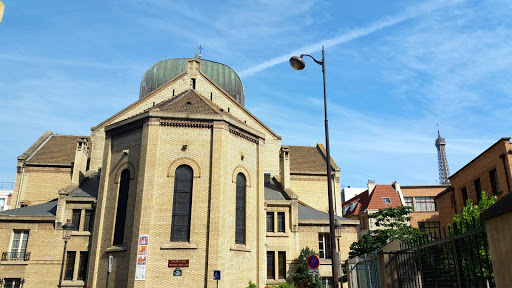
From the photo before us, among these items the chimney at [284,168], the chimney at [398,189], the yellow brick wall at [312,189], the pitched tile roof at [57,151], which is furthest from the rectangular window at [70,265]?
A: the chimney at [398,189]

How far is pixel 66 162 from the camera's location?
3619 centimetres

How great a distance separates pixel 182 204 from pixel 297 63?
12406 mm

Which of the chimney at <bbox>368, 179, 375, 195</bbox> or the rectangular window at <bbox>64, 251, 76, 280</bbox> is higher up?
the chimney at <bbox>368, 179, 375, 195</bbox>

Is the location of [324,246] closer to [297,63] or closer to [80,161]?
[297,63]

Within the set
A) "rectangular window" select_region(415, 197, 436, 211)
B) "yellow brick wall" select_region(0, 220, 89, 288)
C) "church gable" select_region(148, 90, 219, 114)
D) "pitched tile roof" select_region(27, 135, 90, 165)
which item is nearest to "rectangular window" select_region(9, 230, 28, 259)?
"yellow brick wall" select_region(0, 220, 89, 288)

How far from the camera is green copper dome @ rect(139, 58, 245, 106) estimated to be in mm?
40000

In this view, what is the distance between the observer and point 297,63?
14.4 metres

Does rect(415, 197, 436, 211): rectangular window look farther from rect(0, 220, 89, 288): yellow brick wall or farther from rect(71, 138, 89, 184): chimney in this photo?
rect(0, 220, 89, 288): yellow brick wall

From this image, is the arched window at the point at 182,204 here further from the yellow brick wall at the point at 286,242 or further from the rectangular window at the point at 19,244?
the rectangular window at the point at 19,244

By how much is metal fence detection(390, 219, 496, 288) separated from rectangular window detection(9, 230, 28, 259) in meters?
25.2

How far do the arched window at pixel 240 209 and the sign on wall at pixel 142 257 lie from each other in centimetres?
548

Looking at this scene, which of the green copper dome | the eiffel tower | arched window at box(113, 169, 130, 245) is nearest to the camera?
arched window at box(113, 169, 130, 245)

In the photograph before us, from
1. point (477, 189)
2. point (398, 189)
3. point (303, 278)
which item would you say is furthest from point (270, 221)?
point (398, 189)

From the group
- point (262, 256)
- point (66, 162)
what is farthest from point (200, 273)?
point (66, 162)
